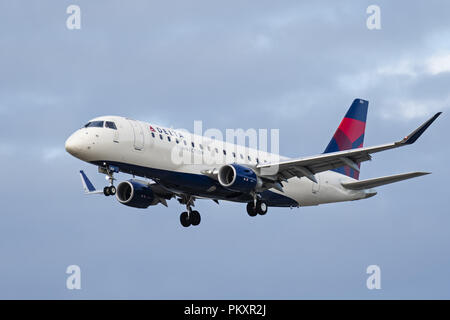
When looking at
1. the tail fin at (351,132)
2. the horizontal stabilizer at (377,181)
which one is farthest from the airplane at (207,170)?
the tail fin at (351,132)

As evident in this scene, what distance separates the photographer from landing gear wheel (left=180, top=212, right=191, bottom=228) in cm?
5541

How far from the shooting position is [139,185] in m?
54.0

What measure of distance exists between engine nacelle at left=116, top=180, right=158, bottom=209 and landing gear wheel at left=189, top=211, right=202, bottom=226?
110 inches

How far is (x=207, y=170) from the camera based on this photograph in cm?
5016

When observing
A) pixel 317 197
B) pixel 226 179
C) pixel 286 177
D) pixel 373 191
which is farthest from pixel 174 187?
pixel 373 191

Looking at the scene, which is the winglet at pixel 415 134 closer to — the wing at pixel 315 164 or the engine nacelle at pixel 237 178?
the wing at pixel 315 164

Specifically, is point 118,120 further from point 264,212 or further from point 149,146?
point 264,212

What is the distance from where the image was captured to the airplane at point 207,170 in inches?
1850

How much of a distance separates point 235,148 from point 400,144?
39.1ft

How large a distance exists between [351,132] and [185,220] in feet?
46.1

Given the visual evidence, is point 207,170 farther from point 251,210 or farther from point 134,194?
point 134,194

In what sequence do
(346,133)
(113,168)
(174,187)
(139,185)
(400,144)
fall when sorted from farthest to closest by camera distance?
1. (346,133)
2. (139,185)
3. (174,187)
4. (113,168)
5. (400,144)

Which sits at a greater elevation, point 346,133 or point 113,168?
point 346,133

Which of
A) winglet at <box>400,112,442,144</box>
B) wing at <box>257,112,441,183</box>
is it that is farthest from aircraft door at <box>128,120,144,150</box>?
winglet at <box>400,112,442,144</box>
